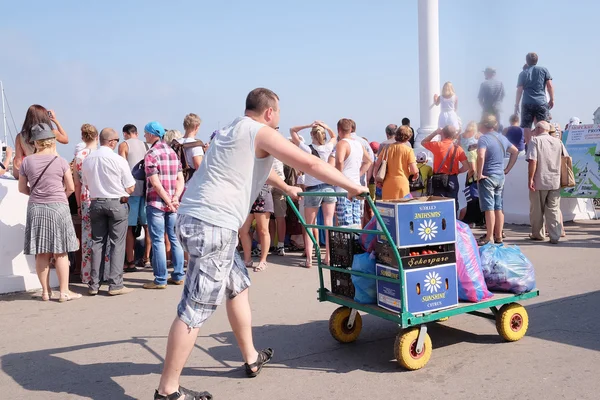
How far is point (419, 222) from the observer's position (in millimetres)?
4289

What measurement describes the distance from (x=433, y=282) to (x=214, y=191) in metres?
1.69

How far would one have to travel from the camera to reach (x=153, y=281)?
24.9ft

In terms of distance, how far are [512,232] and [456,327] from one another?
6.30 meters

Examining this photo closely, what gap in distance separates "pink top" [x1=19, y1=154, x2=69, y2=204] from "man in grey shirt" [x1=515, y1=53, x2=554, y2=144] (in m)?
10.6

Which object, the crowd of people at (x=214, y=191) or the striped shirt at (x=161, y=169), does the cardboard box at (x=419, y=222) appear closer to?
the crowd of people at (x=214, y=191)

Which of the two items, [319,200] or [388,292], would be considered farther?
[319,200]

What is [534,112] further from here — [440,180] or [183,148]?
[183,148]

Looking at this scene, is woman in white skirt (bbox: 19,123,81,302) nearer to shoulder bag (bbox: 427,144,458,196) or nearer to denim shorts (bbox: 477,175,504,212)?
shoulder bag (bbox: 427,144,458,196)

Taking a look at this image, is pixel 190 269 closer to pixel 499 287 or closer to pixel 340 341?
pixel 340 341

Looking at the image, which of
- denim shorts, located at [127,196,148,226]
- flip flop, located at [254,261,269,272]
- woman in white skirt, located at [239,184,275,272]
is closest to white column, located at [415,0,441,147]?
woman in white skirt, located at [239,184,275,272]

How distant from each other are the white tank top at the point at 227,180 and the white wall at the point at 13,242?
4184 millimetres

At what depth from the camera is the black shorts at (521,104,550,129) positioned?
13.8 meters

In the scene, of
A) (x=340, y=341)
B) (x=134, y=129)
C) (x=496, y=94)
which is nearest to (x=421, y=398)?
(x=340, y=341)

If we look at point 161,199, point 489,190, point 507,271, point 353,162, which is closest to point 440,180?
point 489,190
